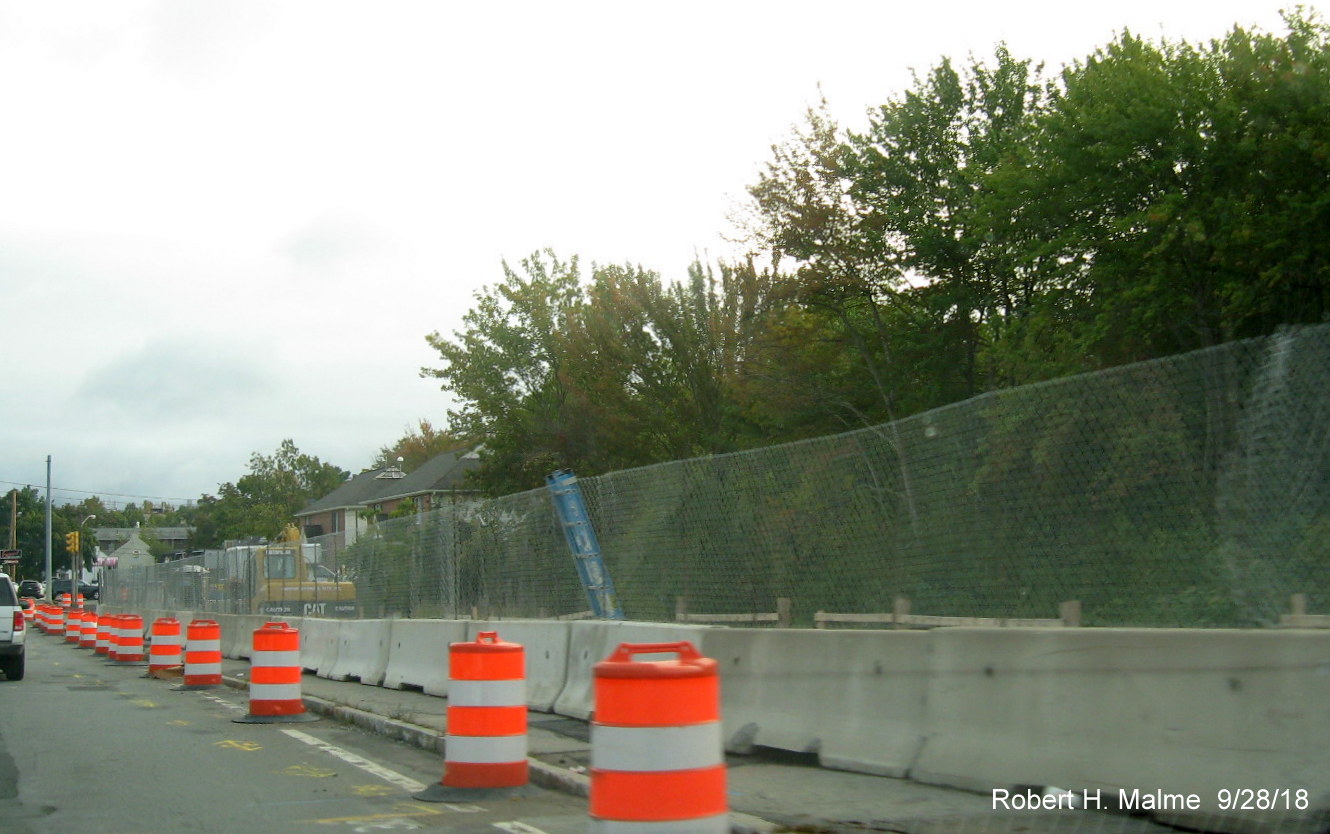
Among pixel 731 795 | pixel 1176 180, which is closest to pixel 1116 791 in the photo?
pixel 731 795

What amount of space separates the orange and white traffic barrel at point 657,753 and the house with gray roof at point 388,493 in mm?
55804

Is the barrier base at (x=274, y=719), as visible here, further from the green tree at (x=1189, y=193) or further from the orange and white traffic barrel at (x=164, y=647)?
the green tree at (x=1189, y=193)

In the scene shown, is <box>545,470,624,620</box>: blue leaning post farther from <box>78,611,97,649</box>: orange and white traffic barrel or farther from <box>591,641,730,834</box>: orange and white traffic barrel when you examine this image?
<box>78,611,97,649</box>: orange and white traffic barrel

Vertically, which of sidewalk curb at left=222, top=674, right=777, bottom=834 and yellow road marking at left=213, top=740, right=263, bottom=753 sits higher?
sidewalk curb at left=222, top=674, right=777, bottom=834

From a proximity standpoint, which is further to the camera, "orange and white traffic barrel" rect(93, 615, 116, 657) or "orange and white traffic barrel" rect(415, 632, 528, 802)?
"orange and white traffic barrel" rect(93, 615, 116, 657)

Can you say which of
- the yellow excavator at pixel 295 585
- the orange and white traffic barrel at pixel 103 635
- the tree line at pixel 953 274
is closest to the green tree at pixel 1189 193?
the tree line at pixel 953 274

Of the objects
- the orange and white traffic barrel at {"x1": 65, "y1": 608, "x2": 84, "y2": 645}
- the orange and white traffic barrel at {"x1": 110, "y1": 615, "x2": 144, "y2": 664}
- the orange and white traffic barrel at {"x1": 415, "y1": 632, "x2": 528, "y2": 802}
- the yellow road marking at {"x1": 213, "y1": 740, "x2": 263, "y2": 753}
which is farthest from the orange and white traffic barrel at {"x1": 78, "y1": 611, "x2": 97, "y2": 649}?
the orange and white traffic barrel at {"x1": 415, "y1": 632, "x2": 528, "y2": 802}

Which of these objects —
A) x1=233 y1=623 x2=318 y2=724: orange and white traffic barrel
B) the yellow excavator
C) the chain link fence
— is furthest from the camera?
the yellow excavator

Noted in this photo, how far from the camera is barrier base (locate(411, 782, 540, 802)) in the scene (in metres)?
8.12

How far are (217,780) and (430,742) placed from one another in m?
1.92

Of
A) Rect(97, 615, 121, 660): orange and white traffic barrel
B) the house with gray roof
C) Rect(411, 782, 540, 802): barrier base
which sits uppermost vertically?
the house with gray roof

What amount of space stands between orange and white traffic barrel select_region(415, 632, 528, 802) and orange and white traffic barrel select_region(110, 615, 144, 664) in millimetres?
18259

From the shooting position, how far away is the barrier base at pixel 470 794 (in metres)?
8.12

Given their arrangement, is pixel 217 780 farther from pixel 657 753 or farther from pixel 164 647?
pixel 164 647
